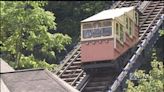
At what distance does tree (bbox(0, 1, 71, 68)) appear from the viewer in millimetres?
28297

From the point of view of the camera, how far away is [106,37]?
29312 millimetres

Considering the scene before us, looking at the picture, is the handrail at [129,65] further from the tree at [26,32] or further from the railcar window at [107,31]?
the tree at [26,32]

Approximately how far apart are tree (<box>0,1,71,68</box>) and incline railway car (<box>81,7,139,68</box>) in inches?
49.4

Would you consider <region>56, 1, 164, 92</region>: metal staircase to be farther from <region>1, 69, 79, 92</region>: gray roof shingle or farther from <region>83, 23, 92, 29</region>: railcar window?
<region>1, 69, 79, 92</region>: gray roof shingle

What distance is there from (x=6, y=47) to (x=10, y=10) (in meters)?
1.85

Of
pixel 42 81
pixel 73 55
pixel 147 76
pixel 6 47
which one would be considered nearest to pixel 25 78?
pixel 42 81

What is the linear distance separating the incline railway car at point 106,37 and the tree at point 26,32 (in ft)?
4.12

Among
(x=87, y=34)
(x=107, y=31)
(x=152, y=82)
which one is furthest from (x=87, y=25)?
(x=152, y=82)

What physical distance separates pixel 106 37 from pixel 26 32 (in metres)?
3.78

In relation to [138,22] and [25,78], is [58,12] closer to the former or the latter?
[138,22]

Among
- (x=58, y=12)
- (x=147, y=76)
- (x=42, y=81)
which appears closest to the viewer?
(x=42, y=81)

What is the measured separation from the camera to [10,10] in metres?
29.0

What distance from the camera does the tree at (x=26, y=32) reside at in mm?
28297

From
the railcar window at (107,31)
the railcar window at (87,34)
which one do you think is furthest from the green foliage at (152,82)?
the railcar window at (87,34)
